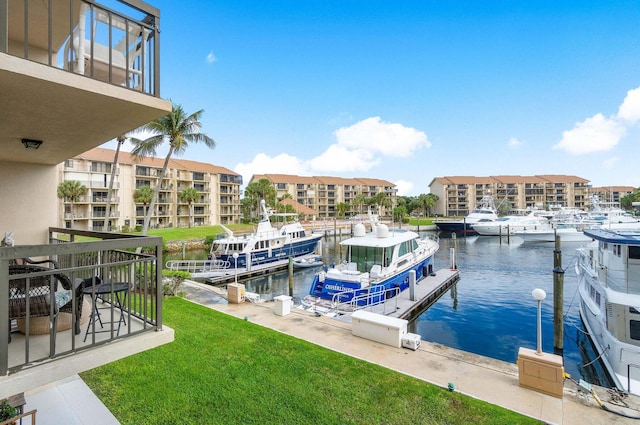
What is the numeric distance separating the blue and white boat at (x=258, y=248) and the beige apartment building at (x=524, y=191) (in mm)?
86074

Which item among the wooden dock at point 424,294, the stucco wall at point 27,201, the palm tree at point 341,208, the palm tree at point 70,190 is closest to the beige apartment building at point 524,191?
the palm tree at point 341,208

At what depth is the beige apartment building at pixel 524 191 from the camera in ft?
334

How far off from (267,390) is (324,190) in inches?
3592

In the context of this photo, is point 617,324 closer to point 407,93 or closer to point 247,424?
point 247,424

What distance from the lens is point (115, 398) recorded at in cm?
636

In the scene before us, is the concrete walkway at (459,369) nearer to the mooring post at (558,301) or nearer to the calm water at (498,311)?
the mooring post at (558,301)

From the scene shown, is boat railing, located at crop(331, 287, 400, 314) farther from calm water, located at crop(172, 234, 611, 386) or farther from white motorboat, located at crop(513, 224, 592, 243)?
white motorboat, located at crop(513, 224, 592, 243)

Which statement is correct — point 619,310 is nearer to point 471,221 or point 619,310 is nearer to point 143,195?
point 471,221

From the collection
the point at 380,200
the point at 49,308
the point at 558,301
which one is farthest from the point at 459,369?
the point at 380,200

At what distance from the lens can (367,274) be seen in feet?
54.6

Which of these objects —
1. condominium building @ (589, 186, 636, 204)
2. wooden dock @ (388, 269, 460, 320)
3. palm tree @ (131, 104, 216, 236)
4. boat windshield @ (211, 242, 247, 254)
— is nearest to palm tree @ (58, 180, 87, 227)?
boat windshield @ (211, 242, 247, 254)

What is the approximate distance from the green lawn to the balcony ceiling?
5.15 metres

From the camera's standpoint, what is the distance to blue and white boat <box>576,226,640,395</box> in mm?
10188

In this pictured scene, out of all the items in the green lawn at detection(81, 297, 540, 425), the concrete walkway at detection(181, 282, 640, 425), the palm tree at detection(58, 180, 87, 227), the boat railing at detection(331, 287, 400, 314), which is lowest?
the boat railing at detection(331, 287, 400, 314)
